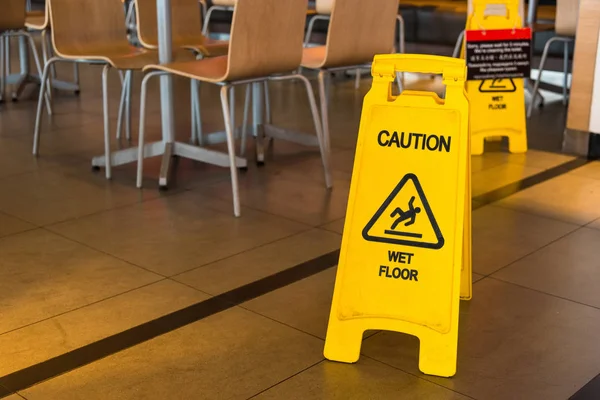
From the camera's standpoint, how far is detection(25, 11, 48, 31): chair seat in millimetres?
5123

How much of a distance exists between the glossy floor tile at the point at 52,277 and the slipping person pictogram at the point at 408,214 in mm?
886

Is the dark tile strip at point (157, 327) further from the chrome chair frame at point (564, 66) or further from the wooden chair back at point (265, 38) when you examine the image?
the chrome chair frame at point (564, 66)

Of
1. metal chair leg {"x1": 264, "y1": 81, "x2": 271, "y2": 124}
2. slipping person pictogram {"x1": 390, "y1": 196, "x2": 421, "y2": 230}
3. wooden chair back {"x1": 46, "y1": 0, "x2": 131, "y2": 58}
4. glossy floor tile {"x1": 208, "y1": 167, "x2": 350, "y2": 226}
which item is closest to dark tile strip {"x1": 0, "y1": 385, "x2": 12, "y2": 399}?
slipping person pictogram {"x1": 390, "y1": 196, "x2": 421, "y2": 230}

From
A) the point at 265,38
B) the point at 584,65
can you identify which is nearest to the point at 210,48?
the point at 265,38

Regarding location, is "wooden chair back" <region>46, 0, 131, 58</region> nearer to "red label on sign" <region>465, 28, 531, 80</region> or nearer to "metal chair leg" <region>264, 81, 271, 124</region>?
"metal chair leg" <region>264, 81, 271, 124</region>

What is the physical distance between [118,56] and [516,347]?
2330 mm

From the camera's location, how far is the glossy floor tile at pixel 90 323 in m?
2.12

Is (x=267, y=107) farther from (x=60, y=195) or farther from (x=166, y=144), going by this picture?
(x=60, y=195)

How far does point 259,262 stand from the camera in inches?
107

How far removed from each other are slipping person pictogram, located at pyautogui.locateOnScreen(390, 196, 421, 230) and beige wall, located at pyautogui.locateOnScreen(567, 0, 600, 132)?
2.36 m

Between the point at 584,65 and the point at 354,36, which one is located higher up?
the point at 354,36

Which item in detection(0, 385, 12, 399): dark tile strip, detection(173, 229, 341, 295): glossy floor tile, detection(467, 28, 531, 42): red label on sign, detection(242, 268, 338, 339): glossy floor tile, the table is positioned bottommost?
detection(0, 385, 12, 399): dark tile strip

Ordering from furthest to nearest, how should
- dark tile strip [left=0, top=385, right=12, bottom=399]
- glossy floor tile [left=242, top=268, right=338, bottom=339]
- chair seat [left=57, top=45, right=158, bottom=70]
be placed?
1. chair seat [left=57, top=45, right=158, bottom=70]
2. glossy floor tile [left=242, top=268, right=338, bottom=339]
3. dark tile strip [left=0, top=385, right=12, bottom=399]

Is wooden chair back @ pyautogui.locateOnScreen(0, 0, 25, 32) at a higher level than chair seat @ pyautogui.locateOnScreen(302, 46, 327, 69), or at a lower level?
higher
